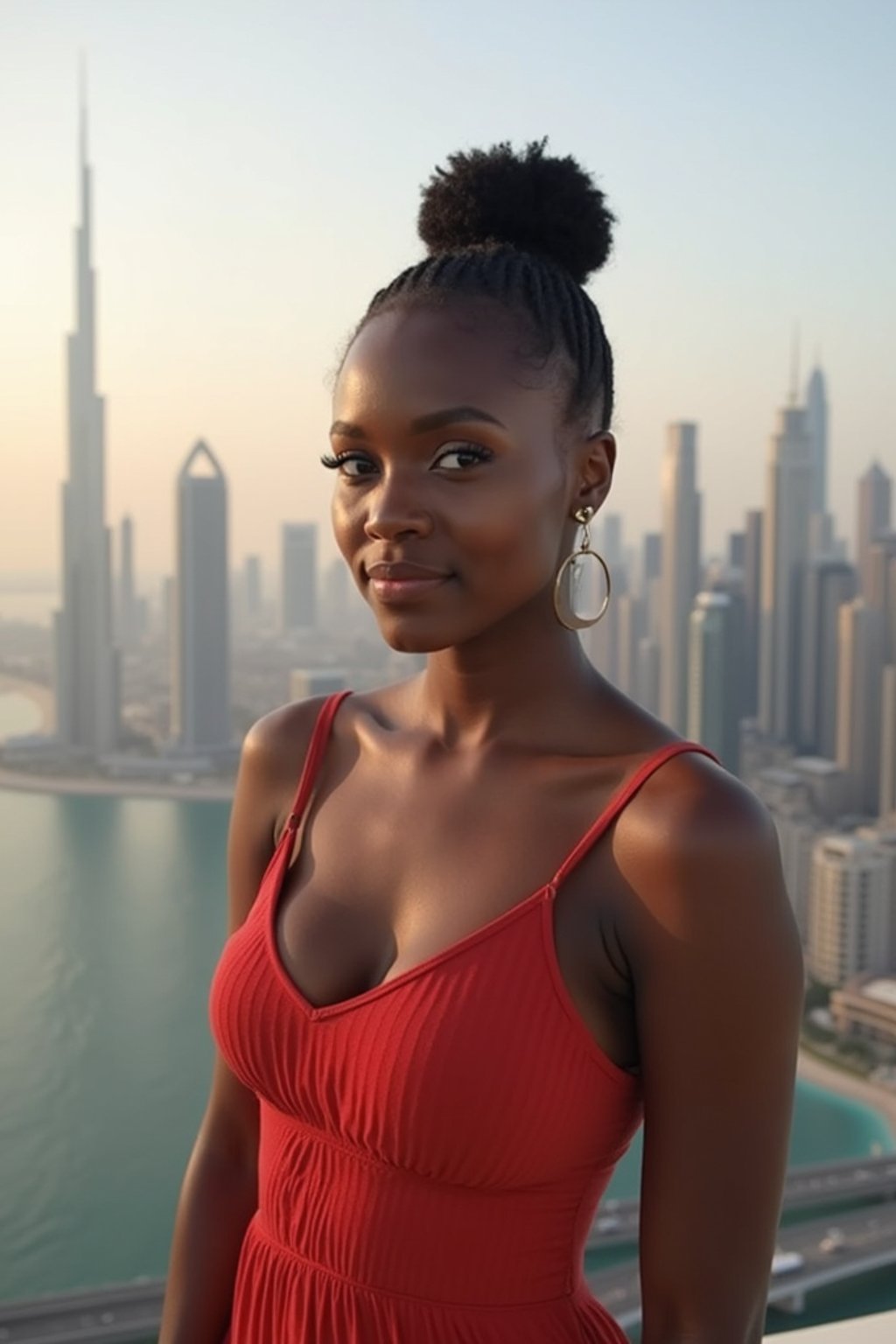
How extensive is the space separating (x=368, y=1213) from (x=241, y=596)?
1618 centimetres

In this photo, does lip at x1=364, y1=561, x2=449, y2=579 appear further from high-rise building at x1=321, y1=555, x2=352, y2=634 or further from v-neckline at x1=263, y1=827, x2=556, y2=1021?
high-rise building at x1=321, y1=555, x2=352, y2=634

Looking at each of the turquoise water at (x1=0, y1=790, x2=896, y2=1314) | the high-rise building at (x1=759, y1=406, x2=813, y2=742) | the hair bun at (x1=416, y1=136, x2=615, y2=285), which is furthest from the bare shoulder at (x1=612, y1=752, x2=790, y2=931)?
the high-rise building at (x1=759, y1=406, x2=813, y2=742)

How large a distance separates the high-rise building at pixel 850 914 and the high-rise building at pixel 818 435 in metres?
7.36

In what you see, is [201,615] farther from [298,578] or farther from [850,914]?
[850,914]

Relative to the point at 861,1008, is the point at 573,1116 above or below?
above

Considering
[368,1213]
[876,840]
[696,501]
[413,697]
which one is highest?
[696,501]

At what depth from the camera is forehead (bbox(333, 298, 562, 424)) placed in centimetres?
46

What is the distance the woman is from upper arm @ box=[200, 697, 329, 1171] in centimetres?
4

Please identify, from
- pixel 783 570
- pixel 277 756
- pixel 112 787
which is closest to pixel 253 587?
pixel 112 787

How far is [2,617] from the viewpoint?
10.9 meters

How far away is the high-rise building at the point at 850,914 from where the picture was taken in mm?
8945

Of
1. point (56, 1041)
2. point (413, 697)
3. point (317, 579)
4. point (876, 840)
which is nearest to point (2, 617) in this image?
point (56, 1041)

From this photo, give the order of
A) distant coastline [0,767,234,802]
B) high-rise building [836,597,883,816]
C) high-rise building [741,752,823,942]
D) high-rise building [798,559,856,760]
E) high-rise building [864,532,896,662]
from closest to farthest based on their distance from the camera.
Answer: high-rise building [741,752,823,942], distant coastline [0,767,234,802], high-rise building [836,597,883,816], high-rise building [864,532,896,662], high-rise building [798,559,856,760]

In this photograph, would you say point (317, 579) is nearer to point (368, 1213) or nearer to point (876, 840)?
point (876, 840)
